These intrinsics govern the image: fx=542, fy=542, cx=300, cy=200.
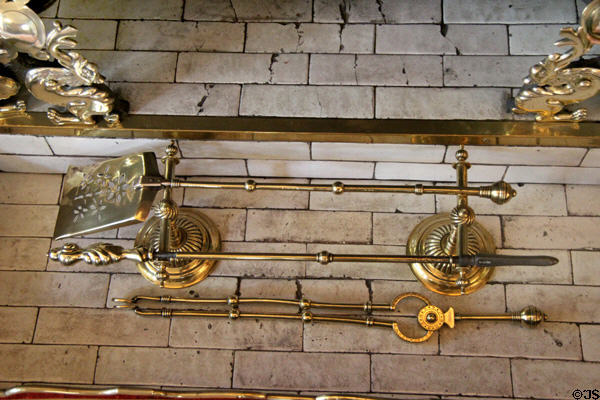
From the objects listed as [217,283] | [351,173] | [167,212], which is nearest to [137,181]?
[167,212]

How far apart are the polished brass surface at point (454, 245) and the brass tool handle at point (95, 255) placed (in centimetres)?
70

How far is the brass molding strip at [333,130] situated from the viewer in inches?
54.4

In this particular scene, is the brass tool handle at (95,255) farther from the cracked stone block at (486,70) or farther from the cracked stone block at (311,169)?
the cracked stone block at (486,70)

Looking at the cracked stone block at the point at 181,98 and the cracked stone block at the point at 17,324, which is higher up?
the cracked stone block at the point at 181,98

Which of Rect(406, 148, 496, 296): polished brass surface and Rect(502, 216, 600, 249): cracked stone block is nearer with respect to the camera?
Rect(406, 148, 496, 296): polished brass surface

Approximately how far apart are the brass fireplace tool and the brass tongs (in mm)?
64

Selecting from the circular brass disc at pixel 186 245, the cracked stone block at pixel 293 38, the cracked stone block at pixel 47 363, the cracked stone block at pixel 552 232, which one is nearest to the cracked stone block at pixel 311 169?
the circular brass disc at pixel 186 245

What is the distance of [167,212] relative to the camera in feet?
4.41

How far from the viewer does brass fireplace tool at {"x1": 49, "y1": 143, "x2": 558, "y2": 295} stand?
1.31m

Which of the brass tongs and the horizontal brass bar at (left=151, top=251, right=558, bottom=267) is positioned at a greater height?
the horizontal brass bar at (left=151, top=251, right=558, bottom=267)

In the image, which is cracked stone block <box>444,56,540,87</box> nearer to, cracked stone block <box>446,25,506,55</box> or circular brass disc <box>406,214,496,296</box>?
cracked stone block <box>446,25,506,55</box>

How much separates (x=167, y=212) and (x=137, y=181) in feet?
0.35

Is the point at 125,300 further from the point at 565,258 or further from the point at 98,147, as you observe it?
Result: the point at 565,258

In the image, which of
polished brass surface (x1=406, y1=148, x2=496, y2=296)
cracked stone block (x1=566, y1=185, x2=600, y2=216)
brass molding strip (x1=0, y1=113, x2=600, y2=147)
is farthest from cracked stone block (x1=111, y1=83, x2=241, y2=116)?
cracked stone block (x1=566, y1=185, x2=600, y2=216)
